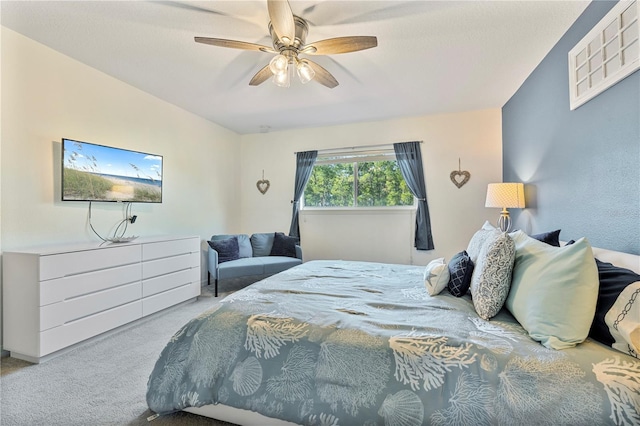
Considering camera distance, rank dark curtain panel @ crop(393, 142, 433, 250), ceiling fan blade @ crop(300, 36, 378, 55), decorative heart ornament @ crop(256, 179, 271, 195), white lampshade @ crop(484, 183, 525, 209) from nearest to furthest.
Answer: ceiling fan blade @ crop(300, 36, 378, 55) → white lampshade @ crop(484, 183, 525, 209) → dark curtain panel @ crop(393, 142, 433, 250) → decorative heart ornament @ crop(256, 179, 271, 195)

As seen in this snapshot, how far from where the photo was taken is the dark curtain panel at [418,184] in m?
3.93

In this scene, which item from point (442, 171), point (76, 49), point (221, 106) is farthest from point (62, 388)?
point (442, 171)

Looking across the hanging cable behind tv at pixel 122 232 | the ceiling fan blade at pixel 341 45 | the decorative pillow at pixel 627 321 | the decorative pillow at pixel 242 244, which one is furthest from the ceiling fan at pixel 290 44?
the decorative pillow at pixel 242 244

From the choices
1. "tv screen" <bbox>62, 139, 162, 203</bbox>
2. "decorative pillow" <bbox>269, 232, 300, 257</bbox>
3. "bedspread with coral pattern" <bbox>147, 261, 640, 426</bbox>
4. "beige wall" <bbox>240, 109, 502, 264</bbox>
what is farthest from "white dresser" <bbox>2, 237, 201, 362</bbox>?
"beige wall" <bbox>240, 109, 502, 264</bbox>

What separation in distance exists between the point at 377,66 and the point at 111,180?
2904mm

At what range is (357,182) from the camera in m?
4.44

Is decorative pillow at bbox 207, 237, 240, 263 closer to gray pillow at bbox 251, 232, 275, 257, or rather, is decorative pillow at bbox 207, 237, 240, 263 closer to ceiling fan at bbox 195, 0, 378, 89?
gray pillow at bbox 251, 232, 275, 257

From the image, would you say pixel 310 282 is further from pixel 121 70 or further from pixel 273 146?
pixel 273 146

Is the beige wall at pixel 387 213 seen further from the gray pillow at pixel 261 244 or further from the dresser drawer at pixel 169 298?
the dresser drawer at pixel 169 298

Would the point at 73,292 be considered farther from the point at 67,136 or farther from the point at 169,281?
the point at 67,136

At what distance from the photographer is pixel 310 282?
196 centimetres

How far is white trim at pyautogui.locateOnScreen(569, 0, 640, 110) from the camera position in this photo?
1442mm

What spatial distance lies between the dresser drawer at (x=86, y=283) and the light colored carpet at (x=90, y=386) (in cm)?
46

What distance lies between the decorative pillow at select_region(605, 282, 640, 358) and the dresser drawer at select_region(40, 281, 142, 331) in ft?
10.7
